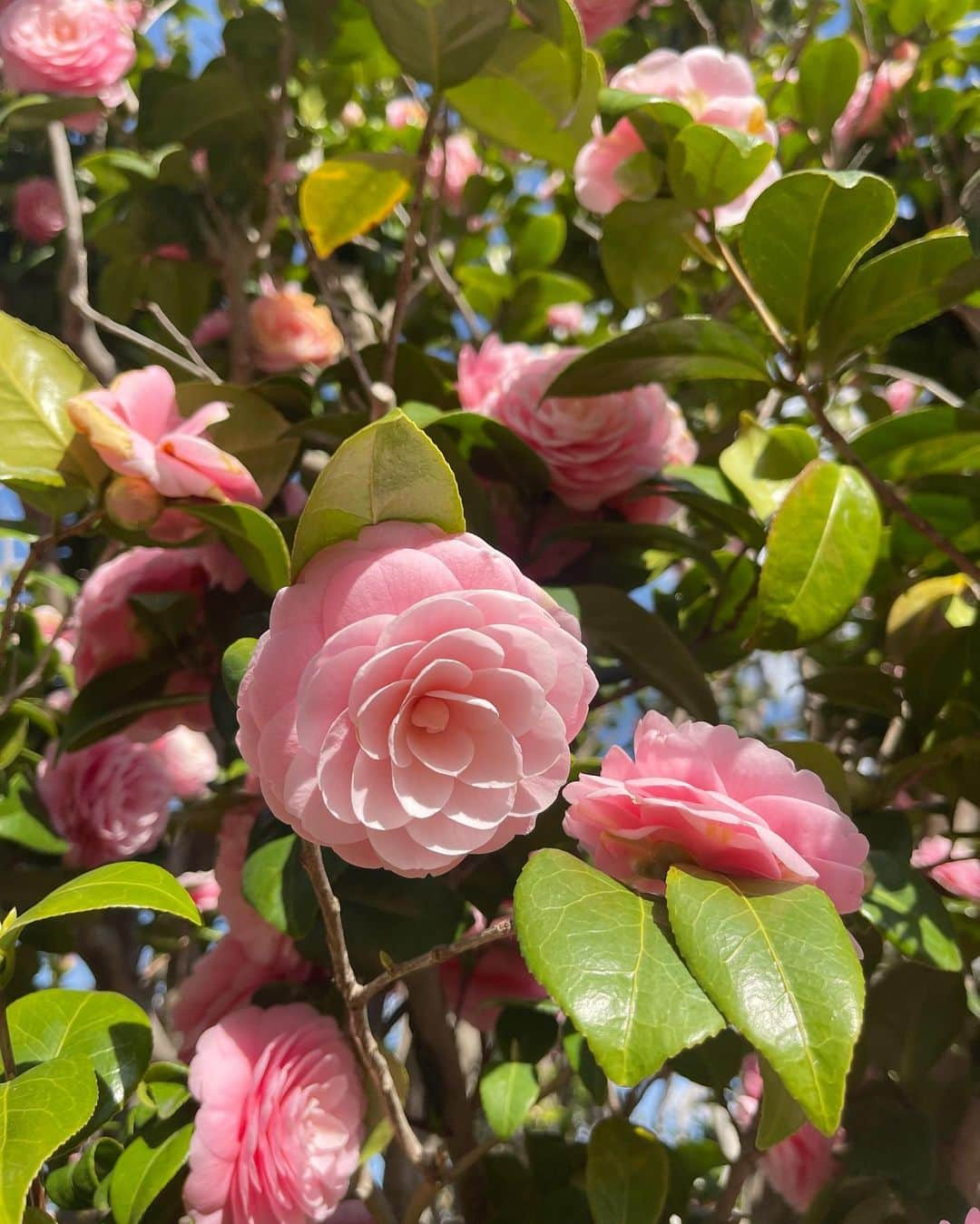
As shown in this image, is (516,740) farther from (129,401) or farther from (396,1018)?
(396,1018)

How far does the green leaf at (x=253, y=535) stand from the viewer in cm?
60

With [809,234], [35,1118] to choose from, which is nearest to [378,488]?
[35,1118]

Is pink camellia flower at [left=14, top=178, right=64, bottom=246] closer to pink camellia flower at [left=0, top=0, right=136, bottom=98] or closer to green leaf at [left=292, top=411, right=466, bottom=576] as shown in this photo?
pink camellia flower at [left=0, top=0, right=136, bottom=98]

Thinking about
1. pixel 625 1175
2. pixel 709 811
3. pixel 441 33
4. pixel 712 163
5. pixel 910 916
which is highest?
pixel 441 33

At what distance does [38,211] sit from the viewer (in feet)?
5.80

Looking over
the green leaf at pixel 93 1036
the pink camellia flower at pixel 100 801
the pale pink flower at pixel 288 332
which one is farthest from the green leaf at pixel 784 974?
the pale pink flower at pixel 288 332

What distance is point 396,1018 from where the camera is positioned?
92cm

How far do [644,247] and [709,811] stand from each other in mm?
545

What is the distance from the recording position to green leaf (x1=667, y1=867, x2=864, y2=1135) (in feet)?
1.23

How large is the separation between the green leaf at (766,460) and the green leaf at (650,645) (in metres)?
0.14

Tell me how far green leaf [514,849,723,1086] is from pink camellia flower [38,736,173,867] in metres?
0.65

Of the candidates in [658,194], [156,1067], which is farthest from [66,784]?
[658,194]

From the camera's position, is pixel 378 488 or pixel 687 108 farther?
pixel 687 108

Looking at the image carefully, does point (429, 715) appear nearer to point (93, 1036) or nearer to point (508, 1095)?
point (93, 1036)
